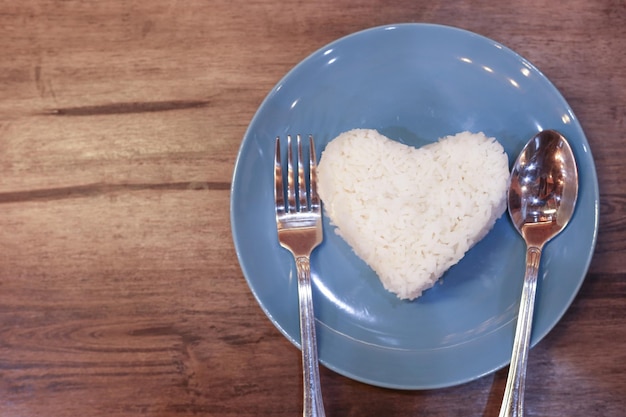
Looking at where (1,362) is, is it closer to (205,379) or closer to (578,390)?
(205,379)

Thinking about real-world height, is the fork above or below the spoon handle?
above

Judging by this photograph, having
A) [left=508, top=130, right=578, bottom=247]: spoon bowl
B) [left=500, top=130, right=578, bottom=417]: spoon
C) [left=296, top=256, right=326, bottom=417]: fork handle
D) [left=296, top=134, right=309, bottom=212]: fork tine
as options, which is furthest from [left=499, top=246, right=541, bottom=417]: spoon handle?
[left=296, top=134, right=309, bottom=212]: fork tine

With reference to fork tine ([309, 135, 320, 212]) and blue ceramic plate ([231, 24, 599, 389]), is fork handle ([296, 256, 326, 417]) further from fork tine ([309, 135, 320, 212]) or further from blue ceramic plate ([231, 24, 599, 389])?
fork tine ([309, 135, 320, 212])

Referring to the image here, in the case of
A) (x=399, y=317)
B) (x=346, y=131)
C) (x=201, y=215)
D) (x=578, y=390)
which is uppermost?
(x=346, y=131)

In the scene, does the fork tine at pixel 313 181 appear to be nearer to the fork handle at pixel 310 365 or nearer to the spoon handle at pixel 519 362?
the fork handle at pixel 310 365

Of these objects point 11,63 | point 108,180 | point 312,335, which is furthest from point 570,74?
point 11,63

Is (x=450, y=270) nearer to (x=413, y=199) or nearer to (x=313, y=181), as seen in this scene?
(x=413, y=199)
